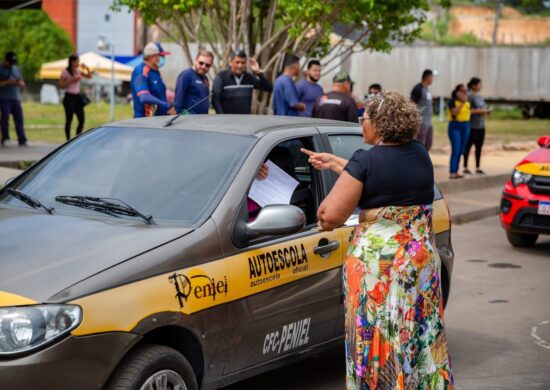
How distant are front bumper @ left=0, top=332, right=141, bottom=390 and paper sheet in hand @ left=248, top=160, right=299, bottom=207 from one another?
1425 millimetres

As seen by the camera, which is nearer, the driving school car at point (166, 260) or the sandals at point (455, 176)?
the driving school car at point (166, 260)

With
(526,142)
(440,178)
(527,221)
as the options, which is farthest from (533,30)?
(527,221)

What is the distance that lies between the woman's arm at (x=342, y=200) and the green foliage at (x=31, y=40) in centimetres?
5934

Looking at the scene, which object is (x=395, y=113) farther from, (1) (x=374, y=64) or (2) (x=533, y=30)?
(2) (x=533, y=30)

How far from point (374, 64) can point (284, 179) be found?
143 ft

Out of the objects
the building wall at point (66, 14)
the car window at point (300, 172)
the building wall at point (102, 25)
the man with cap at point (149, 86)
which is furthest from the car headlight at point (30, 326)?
the building wall at point (66, 14)

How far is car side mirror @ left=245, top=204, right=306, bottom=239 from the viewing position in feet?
16.8

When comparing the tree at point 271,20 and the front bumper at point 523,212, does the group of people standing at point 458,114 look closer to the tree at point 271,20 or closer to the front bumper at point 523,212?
the tree at point 271,20

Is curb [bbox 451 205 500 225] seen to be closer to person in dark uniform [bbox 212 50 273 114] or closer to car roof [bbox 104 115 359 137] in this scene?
person in dark uniform [bbox 212 50 273 114]

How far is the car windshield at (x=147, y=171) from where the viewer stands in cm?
529

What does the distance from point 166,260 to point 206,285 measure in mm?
255

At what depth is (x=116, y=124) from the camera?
6.13 m

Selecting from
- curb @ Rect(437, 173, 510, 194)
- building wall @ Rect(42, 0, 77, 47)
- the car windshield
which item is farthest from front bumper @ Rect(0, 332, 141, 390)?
building wall @ Rect(42, 0, 77, 47)

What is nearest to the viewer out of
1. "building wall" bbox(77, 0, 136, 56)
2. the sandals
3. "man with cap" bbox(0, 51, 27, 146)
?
the sandals
